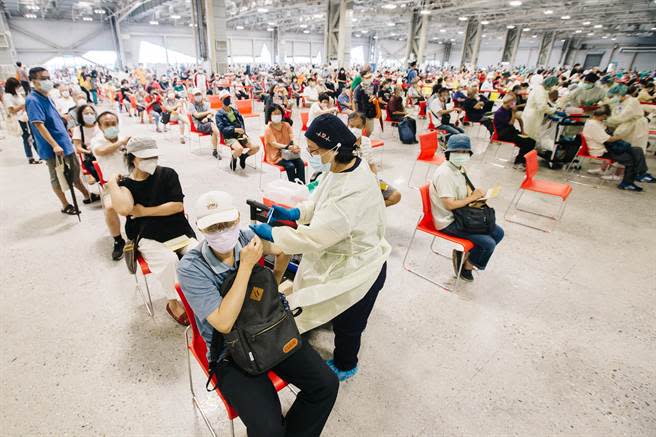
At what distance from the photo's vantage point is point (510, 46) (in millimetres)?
29562

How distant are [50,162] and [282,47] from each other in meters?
39.2

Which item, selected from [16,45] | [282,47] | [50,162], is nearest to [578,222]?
[50,162]

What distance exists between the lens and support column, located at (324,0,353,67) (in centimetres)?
1727

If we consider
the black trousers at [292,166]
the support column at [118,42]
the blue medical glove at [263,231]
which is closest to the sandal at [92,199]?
the black trousers at [292,166]

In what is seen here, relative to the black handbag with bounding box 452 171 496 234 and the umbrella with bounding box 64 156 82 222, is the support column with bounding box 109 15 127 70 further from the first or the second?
the black handbag with bounding box 452 171 496 234

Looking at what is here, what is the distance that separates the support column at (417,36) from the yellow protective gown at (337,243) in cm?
2325

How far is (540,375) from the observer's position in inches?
93.5

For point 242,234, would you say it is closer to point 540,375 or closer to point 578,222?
point 540,375

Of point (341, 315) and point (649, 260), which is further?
point (649, 260)

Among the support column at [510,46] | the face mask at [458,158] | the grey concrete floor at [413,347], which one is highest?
the support column at [510,46]

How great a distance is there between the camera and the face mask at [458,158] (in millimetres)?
2896

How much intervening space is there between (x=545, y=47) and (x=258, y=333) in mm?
44739

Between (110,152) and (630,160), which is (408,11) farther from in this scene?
(110,152)

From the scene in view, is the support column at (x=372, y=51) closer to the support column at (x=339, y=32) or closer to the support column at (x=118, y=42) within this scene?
the support column at (x=339, y=32)
